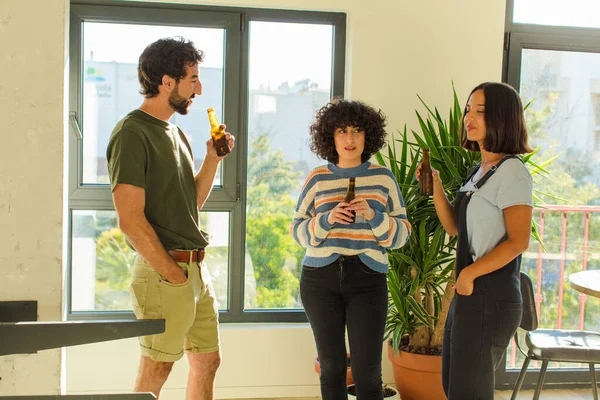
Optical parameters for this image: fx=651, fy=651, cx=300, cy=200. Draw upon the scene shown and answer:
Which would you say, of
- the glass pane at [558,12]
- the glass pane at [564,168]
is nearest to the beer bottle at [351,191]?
the glass pane at [564,168]

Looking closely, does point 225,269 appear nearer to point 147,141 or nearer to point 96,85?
point 96,85

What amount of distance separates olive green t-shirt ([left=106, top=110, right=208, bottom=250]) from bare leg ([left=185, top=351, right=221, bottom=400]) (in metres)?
0.43

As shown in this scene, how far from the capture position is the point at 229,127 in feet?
11.3

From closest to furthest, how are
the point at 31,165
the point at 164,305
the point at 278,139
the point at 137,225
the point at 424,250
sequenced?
the point at 31,165, the point at 137,225, the point at 164,305, the point at 424,250, the point at 278,139

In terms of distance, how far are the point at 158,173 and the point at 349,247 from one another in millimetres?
750

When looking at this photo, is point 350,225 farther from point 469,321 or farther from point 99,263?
point 99,263

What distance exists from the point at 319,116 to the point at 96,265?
1.57 m

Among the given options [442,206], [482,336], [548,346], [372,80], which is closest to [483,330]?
[482,336]

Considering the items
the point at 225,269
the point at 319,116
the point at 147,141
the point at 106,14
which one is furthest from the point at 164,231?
the point at 106,14

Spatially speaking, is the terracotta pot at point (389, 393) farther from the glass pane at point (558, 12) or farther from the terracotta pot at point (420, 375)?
the glass pane at point (558, 12)

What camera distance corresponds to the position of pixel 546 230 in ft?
12.3

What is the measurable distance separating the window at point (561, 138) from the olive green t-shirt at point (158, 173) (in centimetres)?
216

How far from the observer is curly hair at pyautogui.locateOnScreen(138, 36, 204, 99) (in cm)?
222

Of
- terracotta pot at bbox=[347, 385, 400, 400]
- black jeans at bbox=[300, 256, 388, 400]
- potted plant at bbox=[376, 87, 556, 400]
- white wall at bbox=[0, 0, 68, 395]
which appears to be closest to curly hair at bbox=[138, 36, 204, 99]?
white wall at bbox=[0, 0, 68, 395]
